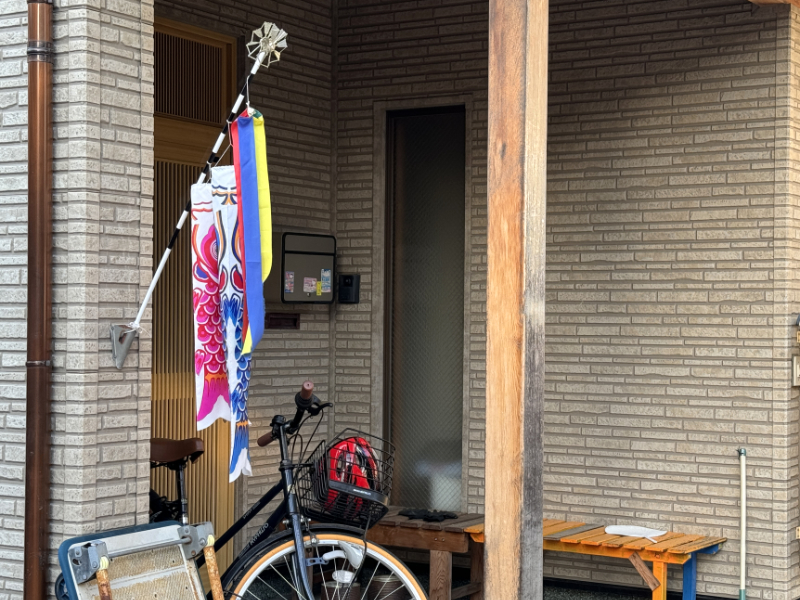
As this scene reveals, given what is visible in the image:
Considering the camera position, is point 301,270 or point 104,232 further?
point 301,270

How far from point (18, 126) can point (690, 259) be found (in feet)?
13.2

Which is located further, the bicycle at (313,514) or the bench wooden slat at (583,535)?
the bench wooden slat at (583,535)

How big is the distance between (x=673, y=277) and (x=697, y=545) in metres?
1.56

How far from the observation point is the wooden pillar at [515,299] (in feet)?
13.5

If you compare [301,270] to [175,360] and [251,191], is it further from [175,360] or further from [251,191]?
[251,191]

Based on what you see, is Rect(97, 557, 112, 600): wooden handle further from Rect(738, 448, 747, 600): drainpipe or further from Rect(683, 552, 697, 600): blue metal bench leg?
Rect(738, 448, 747, 600): drainpipe

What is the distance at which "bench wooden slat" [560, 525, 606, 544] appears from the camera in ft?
21.1

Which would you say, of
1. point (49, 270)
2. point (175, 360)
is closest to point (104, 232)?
point (49, 270)

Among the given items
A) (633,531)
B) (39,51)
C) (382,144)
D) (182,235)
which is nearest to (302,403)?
(39,51)

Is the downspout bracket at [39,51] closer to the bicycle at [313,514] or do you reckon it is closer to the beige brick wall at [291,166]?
the bicycle at [313,514]

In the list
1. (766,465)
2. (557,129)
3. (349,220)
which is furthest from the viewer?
(349,220)

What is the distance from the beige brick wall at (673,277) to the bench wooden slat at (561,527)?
0.10m

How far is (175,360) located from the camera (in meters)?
6.61

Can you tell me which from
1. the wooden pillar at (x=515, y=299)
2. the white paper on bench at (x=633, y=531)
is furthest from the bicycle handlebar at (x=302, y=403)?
the white paper on bench at (x=633, y=531)
